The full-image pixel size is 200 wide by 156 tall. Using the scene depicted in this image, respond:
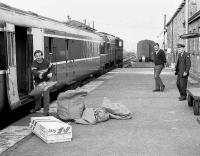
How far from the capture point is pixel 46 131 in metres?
7.15

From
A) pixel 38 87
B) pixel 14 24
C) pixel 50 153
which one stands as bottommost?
pixel 50 153

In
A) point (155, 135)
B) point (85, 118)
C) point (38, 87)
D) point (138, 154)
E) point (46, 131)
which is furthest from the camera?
point (38, 87)

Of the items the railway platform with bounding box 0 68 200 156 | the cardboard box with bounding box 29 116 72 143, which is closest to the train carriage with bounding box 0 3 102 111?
the railway platform with bounding box 0 68 200 156

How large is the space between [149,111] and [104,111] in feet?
6.16

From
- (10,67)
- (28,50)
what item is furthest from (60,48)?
(10,67)

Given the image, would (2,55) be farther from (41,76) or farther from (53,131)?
(53,131)

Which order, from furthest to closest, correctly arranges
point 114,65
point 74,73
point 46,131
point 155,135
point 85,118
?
1. point 114,65
2. point 74,73
3. point 85,118
4. point 155,135
5. point 46,131

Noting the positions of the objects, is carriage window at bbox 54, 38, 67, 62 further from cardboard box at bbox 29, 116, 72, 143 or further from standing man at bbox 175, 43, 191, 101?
cardboard box at bbox 29, 116, 72, 143

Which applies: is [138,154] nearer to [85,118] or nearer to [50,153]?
[50,153]

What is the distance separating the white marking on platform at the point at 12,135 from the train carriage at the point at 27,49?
74 centimetres

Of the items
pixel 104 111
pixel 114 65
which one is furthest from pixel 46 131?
pixel 114 65

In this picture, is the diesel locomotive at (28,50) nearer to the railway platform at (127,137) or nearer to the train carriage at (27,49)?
the train carriage at (27,49)

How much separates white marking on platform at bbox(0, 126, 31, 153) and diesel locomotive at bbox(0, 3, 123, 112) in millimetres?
713

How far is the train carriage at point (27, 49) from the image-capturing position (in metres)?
9.05
